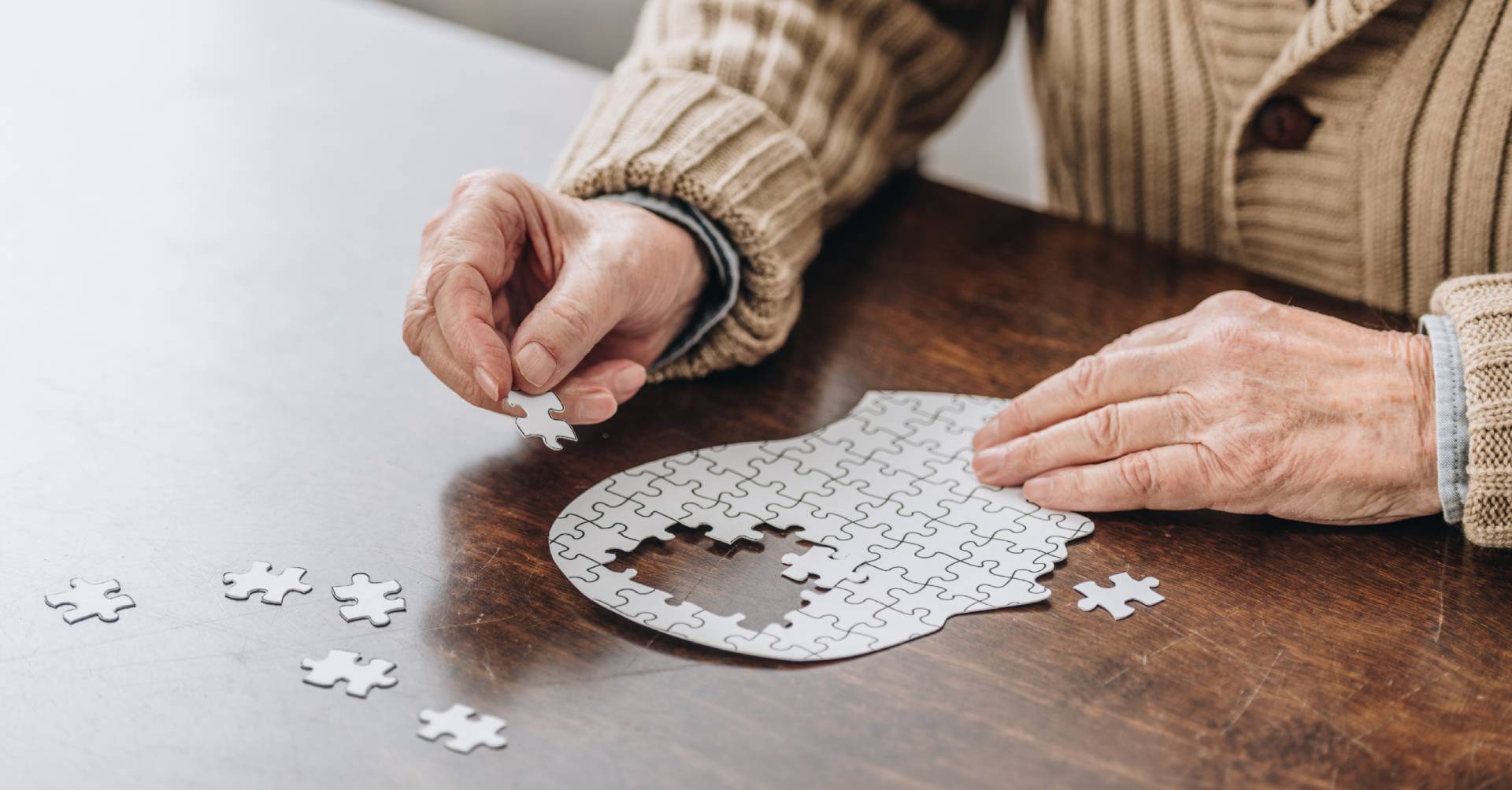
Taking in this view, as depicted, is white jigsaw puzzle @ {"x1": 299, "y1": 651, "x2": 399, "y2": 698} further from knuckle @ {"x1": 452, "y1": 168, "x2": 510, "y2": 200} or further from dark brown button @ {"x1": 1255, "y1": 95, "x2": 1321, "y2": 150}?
dark brown button @ {"x1": 1255, "y1": 95, "x2": 1321, "y2": 150}

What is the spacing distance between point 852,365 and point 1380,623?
57 cm

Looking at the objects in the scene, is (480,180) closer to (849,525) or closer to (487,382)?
(487,382)

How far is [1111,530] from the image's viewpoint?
44.1 inches

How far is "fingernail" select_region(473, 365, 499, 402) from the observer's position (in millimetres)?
1111

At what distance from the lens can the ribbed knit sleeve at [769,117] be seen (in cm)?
135

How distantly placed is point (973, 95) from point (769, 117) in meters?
1.84

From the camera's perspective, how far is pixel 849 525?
1.11 metres

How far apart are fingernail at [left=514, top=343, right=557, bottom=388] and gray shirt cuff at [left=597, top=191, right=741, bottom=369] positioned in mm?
220

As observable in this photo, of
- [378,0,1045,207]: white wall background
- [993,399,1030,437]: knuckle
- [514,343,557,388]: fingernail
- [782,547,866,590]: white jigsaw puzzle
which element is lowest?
[378,0,1045,207]: white wall background

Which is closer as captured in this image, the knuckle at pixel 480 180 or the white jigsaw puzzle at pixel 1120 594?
the white jigsaw puzzle at pixel 1120 594

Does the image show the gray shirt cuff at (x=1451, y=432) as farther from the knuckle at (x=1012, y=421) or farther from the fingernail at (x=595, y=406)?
the fingernail at (x=595, y=406)

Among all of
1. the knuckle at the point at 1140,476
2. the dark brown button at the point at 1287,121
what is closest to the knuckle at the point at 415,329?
the knuckle at the point at 1140,476

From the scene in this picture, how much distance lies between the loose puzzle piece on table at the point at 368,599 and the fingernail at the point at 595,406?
0.25 meters

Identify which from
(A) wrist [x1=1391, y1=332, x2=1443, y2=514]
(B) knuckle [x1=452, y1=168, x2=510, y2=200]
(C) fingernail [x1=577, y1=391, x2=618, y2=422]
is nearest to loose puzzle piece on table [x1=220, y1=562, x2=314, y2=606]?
(C) fingernail [x1=577, y1=391, x2=618, y2=422]
